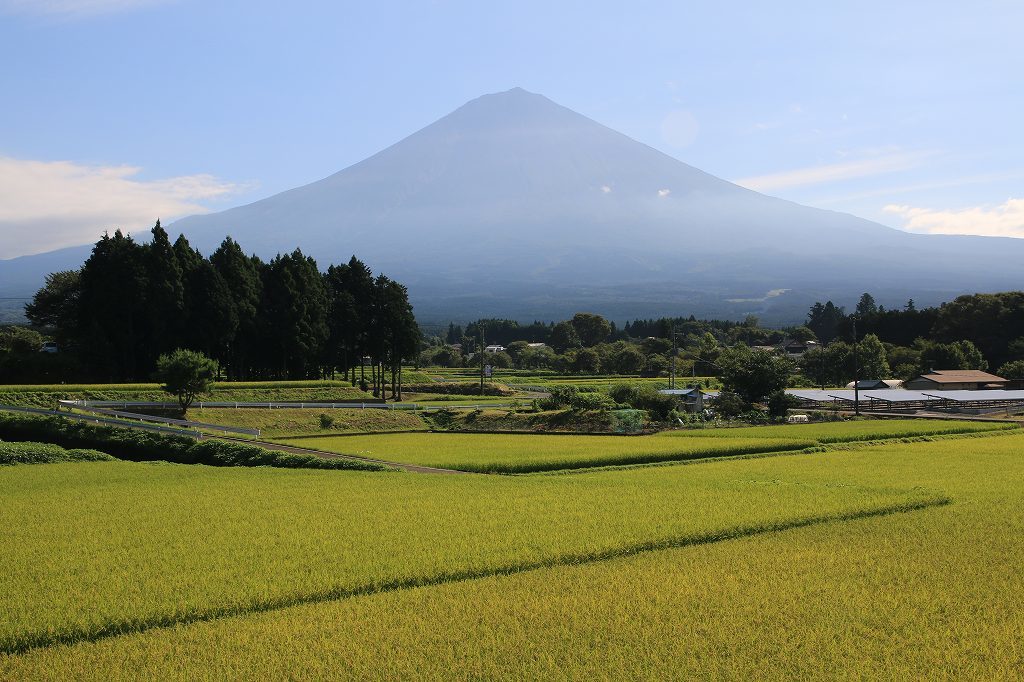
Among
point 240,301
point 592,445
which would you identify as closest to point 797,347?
point 240,301

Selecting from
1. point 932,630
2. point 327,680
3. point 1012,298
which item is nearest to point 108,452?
point 327,680

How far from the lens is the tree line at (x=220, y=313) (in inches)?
1845

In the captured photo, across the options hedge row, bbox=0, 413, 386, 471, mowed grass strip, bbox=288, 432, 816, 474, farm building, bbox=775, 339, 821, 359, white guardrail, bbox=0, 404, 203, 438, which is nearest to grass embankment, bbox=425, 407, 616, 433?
mowed grass strip, bbox=288, 432, 816, 474

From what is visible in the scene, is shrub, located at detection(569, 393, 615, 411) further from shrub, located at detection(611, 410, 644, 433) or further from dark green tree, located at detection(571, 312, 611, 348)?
dark green tree, located at detection(571, 312, 611, 348)

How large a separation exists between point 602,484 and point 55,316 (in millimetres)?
49326

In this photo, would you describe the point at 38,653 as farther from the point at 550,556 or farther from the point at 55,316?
the point at 55,316

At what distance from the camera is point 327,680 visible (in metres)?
8.30

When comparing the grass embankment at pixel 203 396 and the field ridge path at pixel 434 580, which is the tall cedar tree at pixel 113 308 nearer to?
the grass embankment at pixel 203 396

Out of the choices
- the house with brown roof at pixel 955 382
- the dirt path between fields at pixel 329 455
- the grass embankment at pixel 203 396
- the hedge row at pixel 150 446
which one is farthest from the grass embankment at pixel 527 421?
the house with brown roof at pixel 955 382

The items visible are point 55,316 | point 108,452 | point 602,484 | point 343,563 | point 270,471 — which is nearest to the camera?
point 343,563

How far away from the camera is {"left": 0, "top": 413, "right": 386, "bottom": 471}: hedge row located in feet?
88.7

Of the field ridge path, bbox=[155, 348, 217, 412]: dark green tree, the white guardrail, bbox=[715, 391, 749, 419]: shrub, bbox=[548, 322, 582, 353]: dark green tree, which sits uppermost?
bbox=[548, 322, 582, 353]: dark green tree

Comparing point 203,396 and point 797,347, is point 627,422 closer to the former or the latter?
point 203,396

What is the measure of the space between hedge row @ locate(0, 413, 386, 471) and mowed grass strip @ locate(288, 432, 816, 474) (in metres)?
2.72
